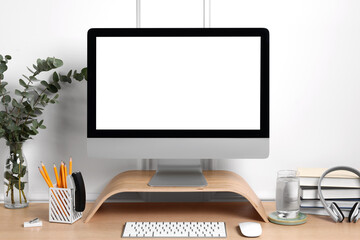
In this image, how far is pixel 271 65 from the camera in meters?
1.58

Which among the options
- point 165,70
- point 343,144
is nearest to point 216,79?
point 165,70

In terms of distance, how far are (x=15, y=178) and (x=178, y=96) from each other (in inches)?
24.4

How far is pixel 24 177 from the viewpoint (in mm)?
1465

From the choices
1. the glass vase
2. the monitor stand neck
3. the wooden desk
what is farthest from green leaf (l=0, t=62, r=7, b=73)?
the monitor stand neck

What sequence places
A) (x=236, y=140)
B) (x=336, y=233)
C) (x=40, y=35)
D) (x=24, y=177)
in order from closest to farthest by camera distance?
(x=336, y=233)
(x=236, y=140)
(x=24, y=177)
(x=40, y=35)

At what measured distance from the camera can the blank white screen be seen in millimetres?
1337

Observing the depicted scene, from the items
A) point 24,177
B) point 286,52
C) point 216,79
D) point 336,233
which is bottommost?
point 336,233

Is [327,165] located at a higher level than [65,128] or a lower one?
lower

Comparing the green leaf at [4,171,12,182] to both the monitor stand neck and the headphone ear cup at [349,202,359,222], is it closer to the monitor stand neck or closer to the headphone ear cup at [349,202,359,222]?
the monitor stand neck

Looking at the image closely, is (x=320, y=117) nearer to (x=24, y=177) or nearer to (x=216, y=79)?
(x=216, y=79)

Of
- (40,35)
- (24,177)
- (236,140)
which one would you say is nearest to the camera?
(236,140)

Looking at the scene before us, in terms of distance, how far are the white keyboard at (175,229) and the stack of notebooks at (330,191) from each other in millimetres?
305

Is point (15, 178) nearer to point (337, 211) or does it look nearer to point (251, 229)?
point (251, 229)

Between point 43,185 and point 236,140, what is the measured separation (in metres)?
0.74
